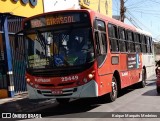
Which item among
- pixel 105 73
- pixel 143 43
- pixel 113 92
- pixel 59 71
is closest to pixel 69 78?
pixel 59 71

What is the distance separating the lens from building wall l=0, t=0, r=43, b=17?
15842 mm

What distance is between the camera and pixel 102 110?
10.8 meters

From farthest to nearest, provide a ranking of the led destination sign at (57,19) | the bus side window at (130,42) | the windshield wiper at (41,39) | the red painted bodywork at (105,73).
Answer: the bus side window at (130,42) < the windshield wiper at (41,39) < the led destination sign at (57,19) < the red painted bodywork at (105,73)

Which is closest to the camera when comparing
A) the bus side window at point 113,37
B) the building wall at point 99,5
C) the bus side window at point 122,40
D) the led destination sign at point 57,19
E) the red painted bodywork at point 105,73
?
the red painted bodywork at point 105,73

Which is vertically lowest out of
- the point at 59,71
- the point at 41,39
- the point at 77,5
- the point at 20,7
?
the point at 59,71

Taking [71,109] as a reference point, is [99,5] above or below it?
above

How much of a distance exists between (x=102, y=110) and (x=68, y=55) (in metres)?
1.95

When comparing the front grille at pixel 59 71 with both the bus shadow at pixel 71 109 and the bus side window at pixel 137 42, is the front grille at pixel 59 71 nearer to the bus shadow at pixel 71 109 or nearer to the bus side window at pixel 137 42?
the bus shadow at pixel 71 109

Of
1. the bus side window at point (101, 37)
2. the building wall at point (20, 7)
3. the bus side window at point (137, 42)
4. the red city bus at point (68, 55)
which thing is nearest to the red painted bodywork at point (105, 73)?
the red city bus at point (68, 55)

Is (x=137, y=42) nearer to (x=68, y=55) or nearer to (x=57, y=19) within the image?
(x=57, y=19)

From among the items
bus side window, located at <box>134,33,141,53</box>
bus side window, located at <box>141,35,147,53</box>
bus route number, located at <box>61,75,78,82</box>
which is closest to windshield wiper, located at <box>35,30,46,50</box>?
bus route number, located at <box>61,75,78,82</box>

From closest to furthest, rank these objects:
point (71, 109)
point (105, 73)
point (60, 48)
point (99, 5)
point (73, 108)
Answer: point (60, 48)
point (105, 73)
point (71, 109)
point (73, 108)
point (99, 5)

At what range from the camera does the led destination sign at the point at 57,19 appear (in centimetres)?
1076

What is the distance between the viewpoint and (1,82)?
54.0ft
